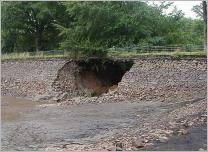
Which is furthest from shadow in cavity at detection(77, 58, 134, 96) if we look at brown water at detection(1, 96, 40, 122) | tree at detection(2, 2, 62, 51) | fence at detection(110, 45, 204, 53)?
tree at detection(2, 2, 62, 51)

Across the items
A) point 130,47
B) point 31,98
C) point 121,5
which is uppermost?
point 121,5

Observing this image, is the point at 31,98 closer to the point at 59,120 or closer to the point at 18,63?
the point at 18,63

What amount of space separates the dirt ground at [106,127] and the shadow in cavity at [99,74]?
Result: 6.44 m

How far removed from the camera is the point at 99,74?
129 ft

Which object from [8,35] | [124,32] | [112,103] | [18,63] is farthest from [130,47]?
[8,35]

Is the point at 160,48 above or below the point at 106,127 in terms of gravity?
above

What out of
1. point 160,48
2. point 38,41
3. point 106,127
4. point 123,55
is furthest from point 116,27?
point 38,41

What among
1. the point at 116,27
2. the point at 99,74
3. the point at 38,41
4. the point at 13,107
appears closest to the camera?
the point at 13,107

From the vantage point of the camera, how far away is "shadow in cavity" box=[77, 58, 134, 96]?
37750mm

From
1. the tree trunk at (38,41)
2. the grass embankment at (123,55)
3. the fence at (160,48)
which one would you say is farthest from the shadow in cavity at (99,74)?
the tree trunk at (38,41)

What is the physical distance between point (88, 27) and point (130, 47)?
3.73m

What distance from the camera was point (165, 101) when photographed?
102 ft

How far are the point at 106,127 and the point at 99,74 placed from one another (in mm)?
16562

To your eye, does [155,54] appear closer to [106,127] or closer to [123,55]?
[123,55]
